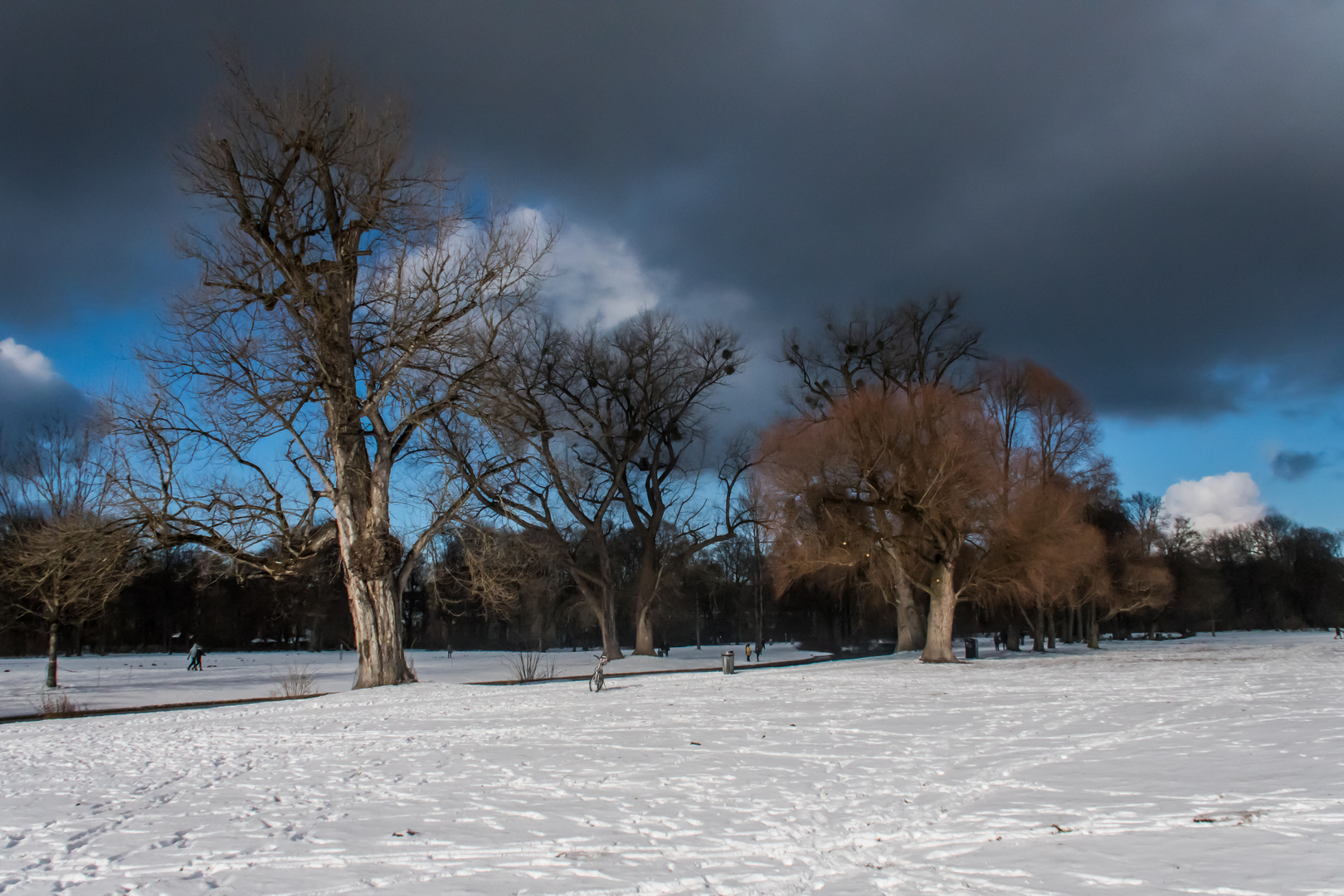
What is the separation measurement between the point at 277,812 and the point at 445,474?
12.9 meters

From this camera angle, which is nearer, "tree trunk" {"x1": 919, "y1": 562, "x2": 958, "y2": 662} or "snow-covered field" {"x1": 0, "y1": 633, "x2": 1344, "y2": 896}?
"snow-covered field" {"x1": 0, "y1": 633, "x2": 1344, "y2": 896}

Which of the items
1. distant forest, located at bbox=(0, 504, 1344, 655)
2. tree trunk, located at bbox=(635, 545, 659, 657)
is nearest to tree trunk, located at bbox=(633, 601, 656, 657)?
tree trunk, located at bbox=(635, 545, 659, 657)

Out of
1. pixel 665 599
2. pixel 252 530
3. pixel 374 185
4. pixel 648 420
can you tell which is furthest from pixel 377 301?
pixel 665 599

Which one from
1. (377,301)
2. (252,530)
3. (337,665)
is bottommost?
(337,665)

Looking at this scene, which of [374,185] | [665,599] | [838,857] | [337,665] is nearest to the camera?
[838,857]

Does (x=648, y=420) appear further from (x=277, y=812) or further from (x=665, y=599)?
(x=277, y=812)

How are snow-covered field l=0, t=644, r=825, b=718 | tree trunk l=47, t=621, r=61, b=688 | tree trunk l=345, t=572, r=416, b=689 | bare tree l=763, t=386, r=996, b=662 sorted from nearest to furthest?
Answer: tree trunk l=345, t=572, r=416, b=689, snow-covered field l=0, t=644, r=825, b=718, tree trunk l=47, t=621, r=61, b=688, bare tree l=763, t=386, r=996, b=662

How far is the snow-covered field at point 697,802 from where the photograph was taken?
196 inches

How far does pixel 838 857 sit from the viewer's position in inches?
213

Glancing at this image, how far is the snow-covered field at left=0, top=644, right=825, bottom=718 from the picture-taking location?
22.2 m

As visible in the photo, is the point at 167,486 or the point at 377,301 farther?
the point at 377,301

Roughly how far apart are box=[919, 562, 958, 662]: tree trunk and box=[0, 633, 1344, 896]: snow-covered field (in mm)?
15115

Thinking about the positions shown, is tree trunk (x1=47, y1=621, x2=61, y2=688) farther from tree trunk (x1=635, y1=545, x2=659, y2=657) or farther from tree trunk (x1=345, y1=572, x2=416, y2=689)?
tree trunk (x1=635, y1=545, x2=659, y2=657)

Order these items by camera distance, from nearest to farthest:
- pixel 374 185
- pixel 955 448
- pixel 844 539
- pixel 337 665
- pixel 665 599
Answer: pixel 374 185 → pixel 955 448 → pixel 844 539 → pixel 337 665 → pixel 665 599
